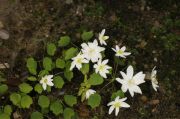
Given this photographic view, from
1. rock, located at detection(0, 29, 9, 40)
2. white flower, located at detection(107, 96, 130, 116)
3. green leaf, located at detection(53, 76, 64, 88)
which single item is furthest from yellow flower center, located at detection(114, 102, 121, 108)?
rock, located at detection(0, 29, 9, 40)

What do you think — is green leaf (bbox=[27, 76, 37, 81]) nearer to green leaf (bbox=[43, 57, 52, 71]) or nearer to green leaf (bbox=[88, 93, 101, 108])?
green leaf (bbox=[43, 57, 52, 71])

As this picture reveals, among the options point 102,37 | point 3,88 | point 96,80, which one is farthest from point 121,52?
point 3,88

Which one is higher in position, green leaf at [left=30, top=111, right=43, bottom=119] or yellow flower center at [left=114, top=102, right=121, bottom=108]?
yellow flower center at [left=114, top=102, right=121, bottom=108]

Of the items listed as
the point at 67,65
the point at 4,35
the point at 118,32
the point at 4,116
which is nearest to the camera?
the point at 4,116

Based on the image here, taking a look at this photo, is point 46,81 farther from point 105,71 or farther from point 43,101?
point 105,71

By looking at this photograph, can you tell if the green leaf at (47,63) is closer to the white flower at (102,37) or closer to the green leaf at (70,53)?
the green leaf at (70,53)
